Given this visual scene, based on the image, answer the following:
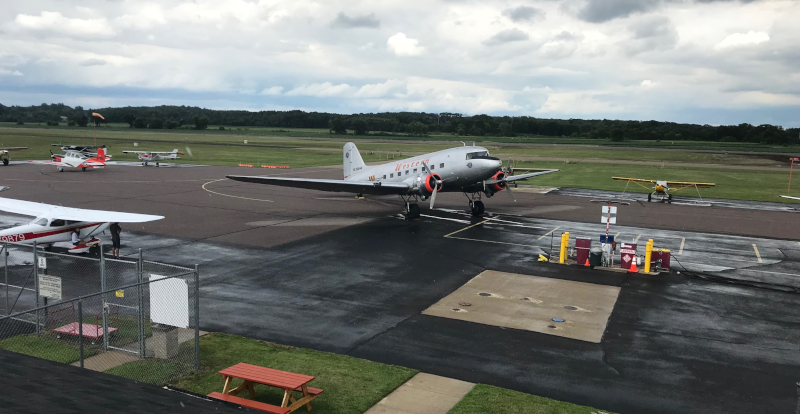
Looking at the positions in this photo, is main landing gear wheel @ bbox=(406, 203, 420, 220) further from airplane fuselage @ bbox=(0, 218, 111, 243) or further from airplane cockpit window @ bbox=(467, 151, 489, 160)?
airplane fuselage @ bbox=(0, 218, 111, 243)

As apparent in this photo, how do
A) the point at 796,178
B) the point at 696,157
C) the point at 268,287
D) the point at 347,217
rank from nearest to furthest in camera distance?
the point at 268,287
the point at 347,217
the point at 796,178
the point at 696,157

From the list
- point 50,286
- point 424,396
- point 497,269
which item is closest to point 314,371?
point 424,396

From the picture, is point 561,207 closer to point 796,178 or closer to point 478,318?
point 478,318

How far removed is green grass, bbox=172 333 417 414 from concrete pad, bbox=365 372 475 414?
0.21m

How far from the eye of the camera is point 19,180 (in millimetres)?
52812

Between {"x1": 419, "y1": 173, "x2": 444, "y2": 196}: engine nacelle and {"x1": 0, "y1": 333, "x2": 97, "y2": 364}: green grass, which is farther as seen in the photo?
{"x1": 419, "y1": 173, "x2": 444, "y2": 196}: engine nacelle

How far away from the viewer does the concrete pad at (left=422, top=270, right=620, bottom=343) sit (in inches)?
657

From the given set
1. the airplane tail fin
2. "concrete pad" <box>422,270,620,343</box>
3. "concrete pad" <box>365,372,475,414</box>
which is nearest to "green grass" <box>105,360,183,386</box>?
"concrete pad" <box>365,372,475,414</box>

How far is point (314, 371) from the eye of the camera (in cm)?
1302

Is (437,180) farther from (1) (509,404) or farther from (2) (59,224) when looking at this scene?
(1) (509,404)

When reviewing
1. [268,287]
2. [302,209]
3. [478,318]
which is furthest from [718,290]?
[302,209]

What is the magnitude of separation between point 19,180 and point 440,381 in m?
55.7

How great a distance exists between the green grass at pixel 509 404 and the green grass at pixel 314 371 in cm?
174

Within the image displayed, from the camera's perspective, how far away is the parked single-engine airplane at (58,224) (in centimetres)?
2225
